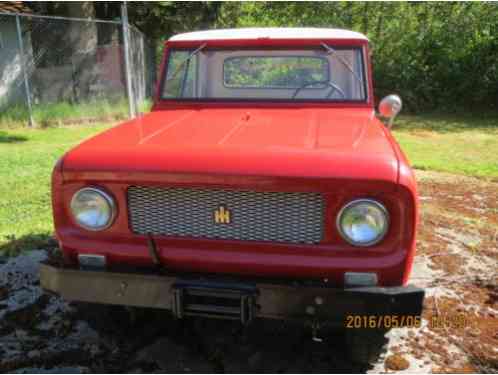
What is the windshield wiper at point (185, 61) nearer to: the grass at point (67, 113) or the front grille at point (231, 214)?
the front grille at point (231, 214)

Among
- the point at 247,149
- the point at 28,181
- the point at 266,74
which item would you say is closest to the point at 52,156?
the point at 28,181

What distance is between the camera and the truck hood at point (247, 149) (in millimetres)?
2174

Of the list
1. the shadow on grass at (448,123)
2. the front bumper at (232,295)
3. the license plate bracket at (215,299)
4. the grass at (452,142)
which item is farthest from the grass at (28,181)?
the shadow on grass at (448,123)

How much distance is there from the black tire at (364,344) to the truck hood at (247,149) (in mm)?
851

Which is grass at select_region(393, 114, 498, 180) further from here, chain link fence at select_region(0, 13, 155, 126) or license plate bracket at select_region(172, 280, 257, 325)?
chain link fence at select_region(0, 13, 155, 126)

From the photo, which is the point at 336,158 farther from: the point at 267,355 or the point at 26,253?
the point at 26,253

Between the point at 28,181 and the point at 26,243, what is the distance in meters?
2.17

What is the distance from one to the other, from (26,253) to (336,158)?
296 centimetres

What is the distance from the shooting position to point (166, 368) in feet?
8.75

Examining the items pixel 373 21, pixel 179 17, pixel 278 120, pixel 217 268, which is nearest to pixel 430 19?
pixel 373 21

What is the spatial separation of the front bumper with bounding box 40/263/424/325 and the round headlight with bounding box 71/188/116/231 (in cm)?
23

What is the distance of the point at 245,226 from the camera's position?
7.51ft

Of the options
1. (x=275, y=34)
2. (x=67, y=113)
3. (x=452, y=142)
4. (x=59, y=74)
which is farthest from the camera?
(x=59, y=74)
